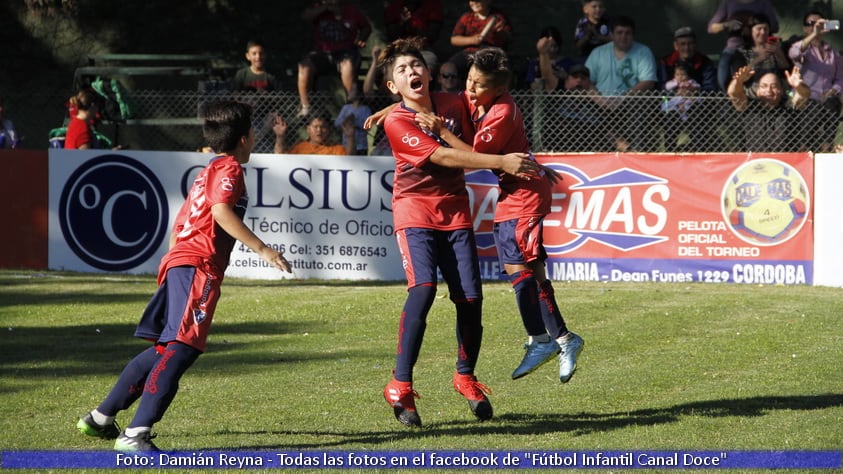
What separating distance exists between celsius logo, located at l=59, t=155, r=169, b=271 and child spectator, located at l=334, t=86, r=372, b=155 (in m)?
2.36

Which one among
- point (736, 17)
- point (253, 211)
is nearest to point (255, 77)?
point (253, 211)

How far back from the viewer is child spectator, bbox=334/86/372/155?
603 inches

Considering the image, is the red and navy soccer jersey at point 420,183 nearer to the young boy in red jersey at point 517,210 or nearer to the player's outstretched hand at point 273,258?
the young boy in red jersey at point 517,210

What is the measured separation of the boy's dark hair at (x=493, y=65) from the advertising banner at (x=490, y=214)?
7.24 m

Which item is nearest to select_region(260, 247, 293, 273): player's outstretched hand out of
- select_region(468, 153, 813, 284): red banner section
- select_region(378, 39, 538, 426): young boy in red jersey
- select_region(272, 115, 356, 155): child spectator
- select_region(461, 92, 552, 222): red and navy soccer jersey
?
select_region(378, 39, 538, 426): young boy in red jersey

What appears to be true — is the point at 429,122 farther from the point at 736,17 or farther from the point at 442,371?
the point at 736,17

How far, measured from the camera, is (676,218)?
14195 millimetres

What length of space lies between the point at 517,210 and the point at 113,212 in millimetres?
8834

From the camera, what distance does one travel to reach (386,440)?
21.2ft

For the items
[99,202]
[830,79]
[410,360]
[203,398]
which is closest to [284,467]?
[410,360]

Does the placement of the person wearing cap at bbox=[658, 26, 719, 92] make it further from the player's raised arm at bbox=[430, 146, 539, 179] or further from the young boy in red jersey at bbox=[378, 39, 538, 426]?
the player's raised arm at bbox=[430, 146, 539, 179]

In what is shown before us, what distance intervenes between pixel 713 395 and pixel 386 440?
2375mm

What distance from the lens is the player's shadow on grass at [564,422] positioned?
6.50 metres

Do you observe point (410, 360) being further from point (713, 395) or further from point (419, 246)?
point (713, 395)
